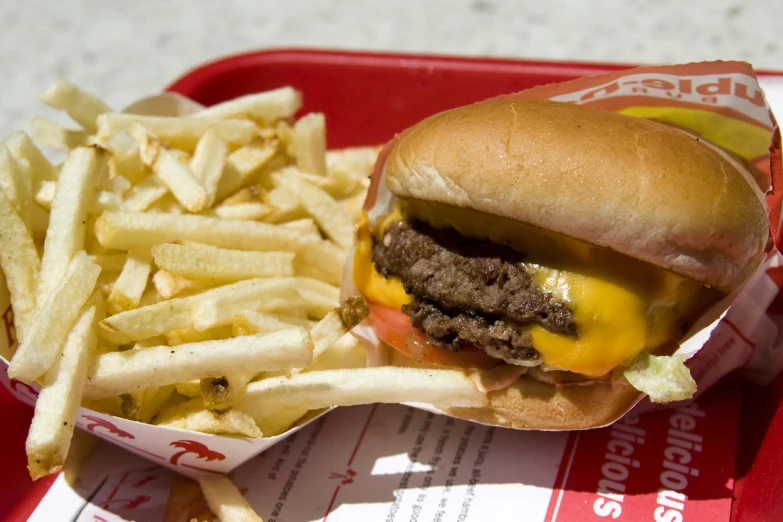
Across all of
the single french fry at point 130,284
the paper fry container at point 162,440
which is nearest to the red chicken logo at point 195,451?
the paper fry container at point 162,440

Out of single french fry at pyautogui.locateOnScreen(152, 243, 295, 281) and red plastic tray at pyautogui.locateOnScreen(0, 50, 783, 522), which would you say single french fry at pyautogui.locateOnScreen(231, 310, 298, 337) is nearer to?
single french fry at pyautogui.locateOnScreen(152, 243, 295, 281)

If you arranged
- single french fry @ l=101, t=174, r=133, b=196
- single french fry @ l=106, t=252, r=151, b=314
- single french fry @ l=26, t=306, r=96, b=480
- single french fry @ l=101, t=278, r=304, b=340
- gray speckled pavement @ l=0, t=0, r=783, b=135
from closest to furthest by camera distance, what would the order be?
single french fry @ l=26, t=306, r=96, b=480 < single french fry @ l=101, t=278, r=304, b=340 < single french fry @ l=106, t=252, r=151, b=314 < single french fry @ l=101, t=174, r=133, b=196 < gray speckled pavement @ l=0, t=0, r=783, b=135

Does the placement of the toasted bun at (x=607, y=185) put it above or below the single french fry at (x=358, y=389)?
above

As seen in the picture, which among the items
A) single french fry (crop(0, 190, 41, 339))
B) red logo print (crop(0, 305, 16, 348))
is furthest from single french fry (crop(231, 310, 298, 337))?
red logo print (crop(0, 305, 16, 348))

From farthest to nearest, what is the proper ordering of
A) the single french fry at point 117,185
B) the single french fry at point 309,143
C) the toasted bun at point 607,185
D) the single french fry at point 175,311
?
the single french fry at point 309,143 → the single french fry at point 117,185 → the single french fry at point 175,311 → the toasted bun at point 607,185

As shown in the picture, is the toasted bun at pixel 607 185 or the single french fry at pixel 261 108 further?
the single french fry at pixel 261 108

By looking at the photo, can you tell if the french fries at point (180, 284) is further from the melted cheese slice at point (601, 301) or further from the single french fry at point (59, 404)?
the melted cheese slice at point (601, 301)

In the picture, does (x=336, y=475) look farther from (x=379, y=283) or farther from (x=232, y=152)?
(x=232, y=152)
